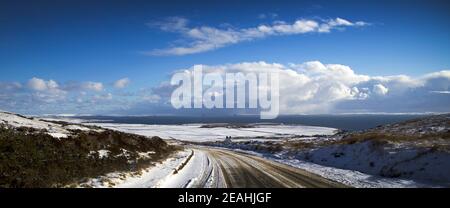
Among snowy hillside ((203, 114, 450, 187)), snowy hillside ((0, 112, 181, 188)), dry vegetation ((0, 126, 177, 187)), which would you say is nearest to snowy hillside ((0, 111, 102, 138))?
snowy hillside ((0, 112, 181, 188))

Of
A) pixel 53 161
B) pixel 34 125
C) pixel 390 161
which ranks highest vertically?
pixel 34 125

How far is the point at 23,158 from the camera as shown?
1571 cm

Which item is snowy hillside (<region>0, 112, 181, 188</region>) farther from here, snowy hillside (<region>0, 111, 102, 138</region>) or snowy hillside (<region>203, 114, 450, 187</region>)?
snowy hillside (<region>203, 114, 450, 187</region>)

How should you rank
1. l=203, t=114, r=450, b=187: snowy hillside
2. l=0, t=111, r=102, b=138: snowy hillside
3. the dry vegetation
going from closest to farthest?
the dry vegetation
l=203, t=114, r=450, b=187: snowy hillside
l=0, t=111, r=102, b=138: snowy hillside

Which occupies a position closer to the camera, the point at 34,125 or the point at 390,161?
the point at 390,161

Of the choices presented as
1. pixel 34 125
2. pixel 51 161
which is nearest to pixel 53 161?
pixel 51 161

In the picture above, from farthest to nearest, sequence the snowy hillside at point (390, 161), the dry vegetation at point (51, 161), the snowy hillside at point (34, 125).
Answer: the snowy hillside at point (34, 125) → the snowy hillside at point (390, 161) → the dry vegetation at point (51, 161)

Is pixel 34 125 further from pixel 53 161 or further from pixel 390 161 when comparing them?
pixel 390 161

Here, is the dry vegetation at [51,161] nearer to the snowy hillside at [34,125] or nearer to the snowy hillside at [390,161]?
the snowy hillside at [34,125]

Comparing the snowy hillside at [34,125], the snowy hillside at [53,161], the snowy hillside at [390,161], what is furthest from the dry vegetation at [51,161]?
the snowy hillside at [390,161]

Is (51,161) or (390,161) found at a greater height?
(51,161)

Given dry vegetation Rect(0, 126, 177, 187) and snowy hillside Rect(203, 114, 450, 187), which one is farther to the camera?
snowy hillside Rect(203, 114, 450, 187)
